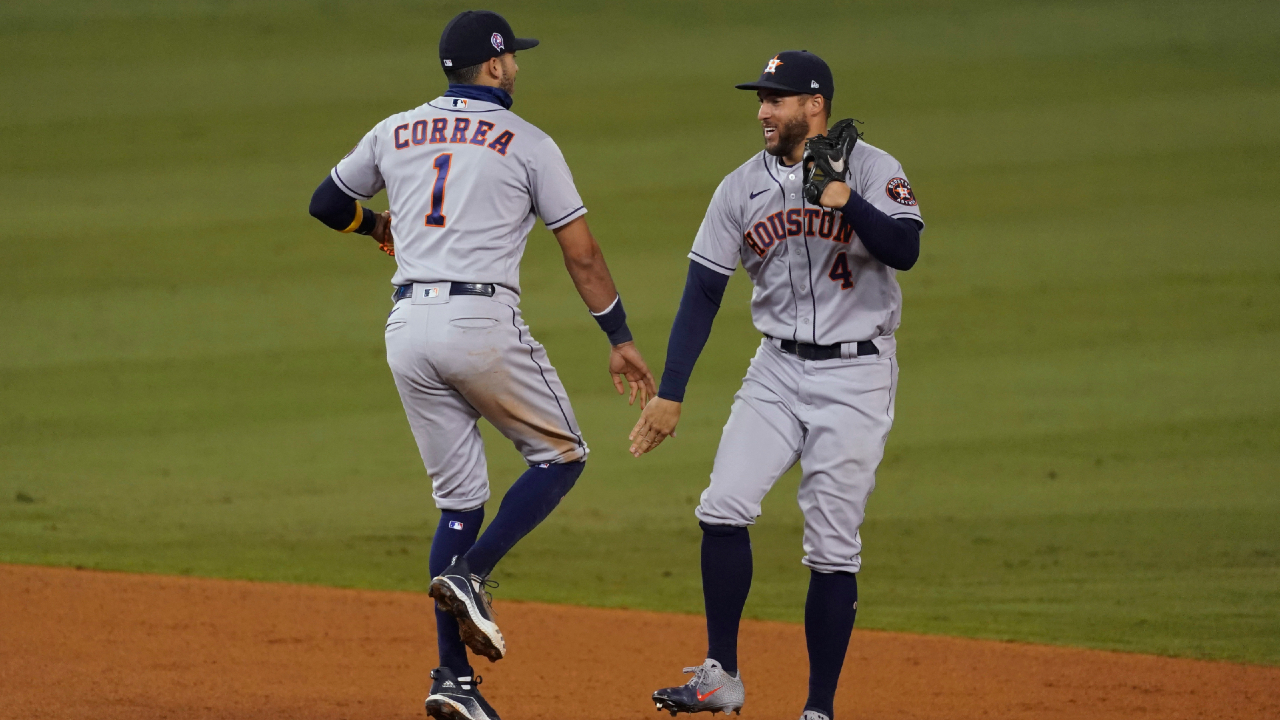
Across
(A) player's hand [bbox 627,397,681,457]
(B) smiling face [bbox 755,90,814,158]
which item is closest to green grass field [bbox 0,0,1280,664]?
(A) player's hand [bbox 627,397,681,457]

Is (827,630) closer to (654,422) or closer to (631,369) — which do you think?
(654,422)

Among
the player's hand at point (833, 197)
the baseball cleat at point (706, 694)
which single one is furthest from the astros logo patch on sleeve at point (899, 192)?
the baseball cleat at point (706, 694)

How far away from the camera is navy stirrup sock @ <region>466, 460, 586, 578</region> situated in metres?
4.03

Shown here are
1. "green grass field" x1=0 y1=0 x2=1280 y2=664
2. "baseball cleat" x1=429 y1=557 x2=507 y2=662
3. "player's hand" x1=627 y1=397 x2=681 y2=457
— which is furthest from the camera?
"green grass field" x1=0 y1=0 x2=1280 y2=664

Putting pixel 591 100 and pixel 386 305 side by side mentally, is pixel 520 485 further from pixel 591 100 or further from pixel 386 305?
pixel 591 100

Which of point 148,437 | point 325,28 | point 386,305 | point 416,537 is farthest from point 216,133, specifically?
point 416,537

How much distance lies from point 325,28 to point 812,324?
33.2 ft

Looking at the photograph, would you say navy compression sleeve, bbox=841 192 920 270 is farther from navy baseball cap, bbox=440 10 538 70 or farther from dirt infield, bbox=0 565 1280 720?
dirt infield, bbox=0 565 1280 720

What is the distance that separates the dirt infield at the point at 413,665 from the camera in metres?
4.73

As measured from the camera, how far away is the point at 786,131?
419 cm

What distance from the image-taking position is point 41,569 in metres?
6.41

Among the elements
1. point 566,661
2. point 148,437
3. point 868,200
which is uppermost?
point 868,200

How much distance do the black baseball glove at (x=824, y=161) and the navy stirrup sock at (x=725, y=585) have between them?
3.54 feet

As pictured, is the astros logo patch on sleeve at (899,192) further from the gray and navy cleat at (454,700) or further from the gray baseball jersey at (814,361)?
the gray and navy cleat at (454,700)
